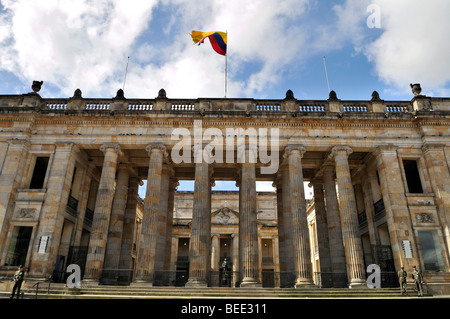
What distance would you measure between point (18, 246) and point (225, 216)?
20694mm

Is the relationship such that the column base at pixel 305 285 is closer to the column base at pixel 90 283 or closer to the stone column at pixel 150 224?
the stone column at pixel 150 224

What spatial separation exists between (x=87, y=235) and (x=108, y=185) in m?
6.54

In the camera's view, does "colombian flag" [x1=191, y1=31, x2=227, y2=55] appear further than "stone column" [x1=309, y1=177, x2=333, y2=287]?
Yes

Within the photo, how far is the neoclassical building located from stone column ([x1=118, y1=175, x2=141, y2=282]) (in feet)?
0.53

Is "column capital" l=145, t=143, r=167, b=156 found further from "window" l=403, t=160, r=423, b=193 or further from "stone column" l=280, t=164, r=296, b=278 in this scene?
"window" l=403, t=160, r=423, b=193

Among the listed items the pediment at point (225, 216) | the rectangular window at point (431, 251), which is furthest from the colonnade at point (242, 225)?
the pediment at point (225, 216)

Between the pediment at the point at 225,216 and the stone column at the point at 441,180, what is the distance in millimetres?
20037

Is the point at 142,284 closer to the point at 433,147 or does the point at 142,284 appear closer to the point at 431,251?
the point at 431,251

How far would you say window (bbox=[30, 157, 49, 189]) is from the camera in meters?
20.9

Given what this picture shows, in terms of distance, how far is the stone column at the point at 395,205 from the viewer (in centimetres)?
1708

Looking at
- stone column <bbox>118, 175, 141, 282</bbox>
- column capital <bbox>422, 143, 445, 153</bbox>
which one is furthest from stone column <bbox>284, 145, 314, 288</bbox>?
stone column <bbox>118, 175, 141, 282</bbox>

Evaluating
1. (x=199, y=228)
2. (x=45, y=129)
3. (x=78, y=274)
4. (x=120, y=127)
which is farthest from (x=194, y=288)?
(x=45, y=129)

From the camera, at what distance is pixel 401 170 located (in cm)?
1897
